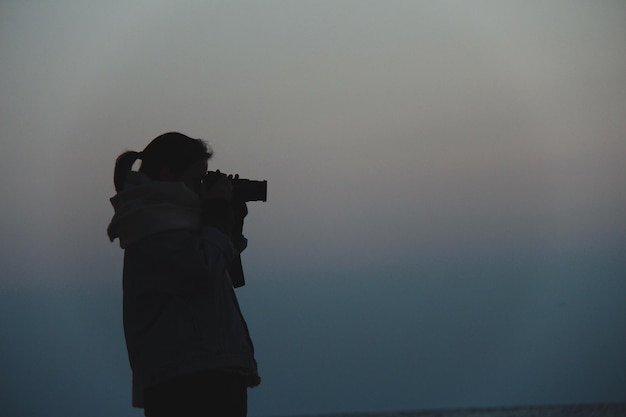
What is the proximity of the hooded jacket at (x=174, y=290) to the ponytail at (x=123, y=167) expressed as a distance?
66 mm

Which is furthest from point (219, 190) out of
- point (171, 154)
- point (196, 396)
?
point (196, 396)

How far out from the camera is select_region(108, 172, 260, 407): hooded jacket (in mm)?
1497

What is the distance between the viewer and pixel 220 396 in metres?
1.50

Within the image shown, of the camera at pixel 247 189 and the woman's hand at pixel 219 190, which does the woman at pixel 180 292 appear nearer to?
the woman's hand at pixel 219 190

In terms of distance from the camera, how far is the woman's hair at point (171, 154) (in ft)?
5.30

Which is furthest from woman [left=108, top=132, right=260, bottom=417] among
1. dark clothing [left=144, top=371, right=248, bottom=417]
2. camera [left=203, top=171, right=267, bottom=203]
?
camera [left=203, top=171, right=267, bottom=203]

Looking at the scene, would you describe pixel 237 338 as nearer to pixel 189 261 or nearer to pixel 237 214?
pixel 189 261

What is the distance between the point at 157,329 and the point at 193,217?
221mm

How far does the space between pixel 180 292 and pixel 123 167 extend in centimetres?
31

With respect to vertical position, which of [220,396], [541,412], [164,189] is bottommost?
[541,412]

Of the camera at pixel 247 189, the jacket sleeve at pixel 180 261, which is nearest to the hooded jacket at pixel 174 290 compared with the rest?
the jacket sleeve at pixel 180 261

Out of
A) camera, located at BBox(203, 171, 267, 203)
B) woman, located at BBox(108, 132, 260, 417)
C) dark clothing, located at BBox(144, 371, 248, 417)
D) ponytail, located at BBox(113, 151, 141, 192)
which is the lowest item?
dark clothing, located at BBox(144, 371, 248, 417)

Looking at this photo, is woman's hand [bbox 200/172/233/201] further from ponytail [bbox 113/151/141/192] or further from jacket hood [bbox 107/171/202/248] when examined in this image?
ponytail [bbox 113/151/141/192]

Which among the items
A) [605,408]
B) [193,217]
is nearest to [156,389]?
[193,217]
